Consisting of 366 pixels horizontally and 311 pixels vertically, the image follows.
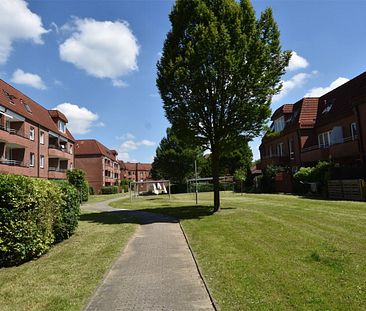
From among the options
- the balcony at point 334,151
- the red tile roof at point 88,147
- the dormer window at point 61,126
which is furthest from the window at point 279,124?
the red tile roof at point 88,147

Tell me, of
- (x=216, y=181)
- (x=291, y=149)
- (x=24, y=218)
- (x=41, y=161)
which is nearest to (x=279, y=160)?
(x=291, y=149)

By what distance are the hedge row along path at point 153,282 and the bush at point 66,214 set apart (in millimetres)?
2634

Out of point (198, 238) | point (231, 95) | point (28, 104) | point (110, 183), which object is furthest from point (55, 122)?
point (198, 238)

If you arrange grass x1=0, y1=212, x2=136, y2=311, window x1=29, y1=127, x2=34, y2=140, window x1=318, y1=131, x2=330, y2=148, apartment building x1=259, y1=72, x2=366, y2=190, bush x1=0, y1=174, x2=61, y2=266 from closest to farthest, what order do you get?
grass x1=0, y1=212, x2=136, y2=311, bush x1=0, y1=174, x2=61, y2=266, apartment building x1=259, y1=72, x2=366, y2=190, window x1=318, y1=131, x2=330, y2=148, window x1=29, y1=127, x2=34, y2=140

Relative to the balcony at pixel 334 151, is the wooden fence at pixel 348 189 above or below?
below

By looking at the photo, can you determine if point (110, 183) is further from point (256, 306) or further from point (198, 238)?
point (256, 306)

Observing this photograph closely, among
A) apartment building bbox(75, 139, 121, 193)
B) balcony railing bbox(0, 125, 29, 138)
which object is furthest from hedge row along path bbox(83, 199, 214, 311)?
apartment building bbox(75, 139, 121, 193)

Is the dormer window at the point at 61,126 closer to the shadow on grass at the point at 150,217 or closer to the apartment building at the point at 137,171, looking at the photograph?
the shadow on grass at the point at 150,217

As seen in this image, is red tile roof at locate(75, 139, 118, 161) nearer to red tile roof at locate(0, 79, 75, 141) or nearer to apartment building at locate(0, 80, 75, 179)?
apartment building at locate(0, 80, 75, 179)

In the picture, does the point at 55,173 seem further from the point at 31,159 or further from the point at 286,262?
the point at 286,262

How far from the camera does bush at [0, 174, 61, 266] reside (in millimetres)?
8289

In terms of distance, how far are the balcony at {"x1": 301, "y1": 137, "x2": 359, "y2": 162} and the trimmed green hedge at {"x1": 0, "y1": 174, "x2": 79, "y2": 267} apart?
22.9 metres

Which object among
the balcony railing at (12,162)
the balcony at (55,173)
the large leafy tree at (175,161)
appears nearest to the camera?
the balcony railing at (12,162)

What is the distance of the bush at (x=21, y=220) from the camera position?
8.29 m
